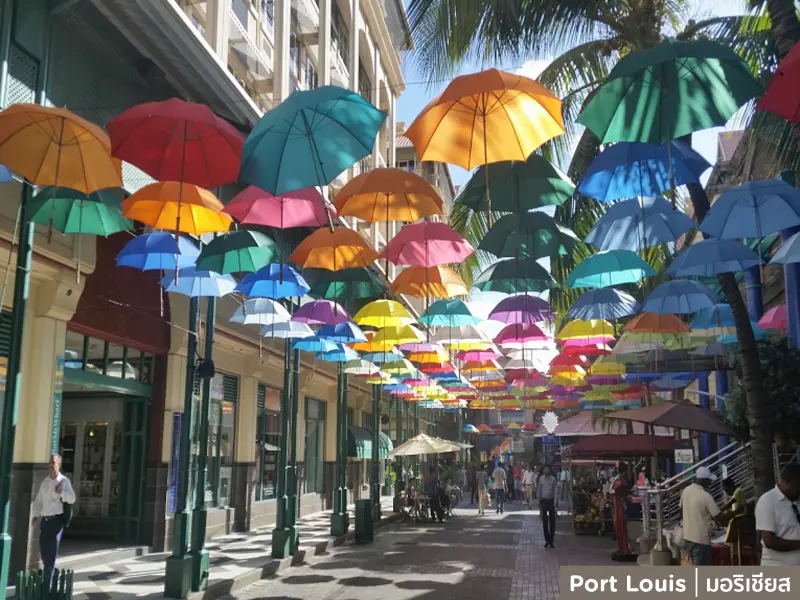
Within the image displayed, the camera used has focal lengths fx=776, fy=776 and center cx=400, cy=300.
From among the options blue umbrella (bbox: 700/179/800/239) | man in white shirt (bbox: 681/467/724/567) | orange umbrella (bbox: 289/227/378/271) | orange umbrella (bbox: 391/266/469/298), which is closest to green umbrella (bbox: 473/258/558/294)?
orange umbrella (bbox: 391/266/469/298)

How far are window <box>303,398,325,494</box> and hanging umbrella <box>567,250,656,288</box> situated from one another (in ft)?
50.9

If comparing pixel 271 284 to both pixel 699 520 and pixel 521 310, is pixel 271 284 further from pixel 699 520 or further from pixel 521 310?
pixel 699 520

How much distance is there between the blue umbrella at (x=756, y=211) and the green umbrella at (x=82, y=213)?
805 centimetres

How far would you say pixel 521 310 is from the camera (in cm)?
1602

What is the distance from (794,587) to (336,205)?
21.9 feet

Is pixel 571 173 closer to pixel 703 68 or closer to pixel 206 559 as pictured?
pixel 703 68

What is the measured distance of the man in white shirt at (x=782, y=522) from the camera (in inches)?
284

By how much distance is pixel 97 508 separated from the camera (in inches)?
648

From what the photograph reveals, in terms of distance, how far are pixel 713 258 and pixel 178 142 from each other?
8508 millimetres

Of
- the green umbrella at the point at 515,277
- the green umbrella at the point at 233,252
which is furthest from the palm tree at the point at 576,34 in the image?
the green umbrella at the point at 233,252

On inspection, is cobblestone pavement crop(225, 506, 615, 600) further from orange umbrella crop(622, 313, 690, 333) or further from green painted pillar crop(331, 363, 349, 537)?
orange umbrella crop(622, 313, 690, 333)

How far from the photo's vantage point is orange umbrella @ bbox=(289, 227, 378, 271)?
1168 centimetres

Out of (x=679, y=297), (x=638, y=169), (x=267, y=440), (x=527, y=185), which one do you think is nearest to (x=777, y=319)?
(x=679, y=297)

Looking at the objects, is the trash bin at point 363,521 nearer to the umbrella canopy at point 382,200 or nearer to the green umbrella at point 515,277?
the green umbrella at point 515,277
